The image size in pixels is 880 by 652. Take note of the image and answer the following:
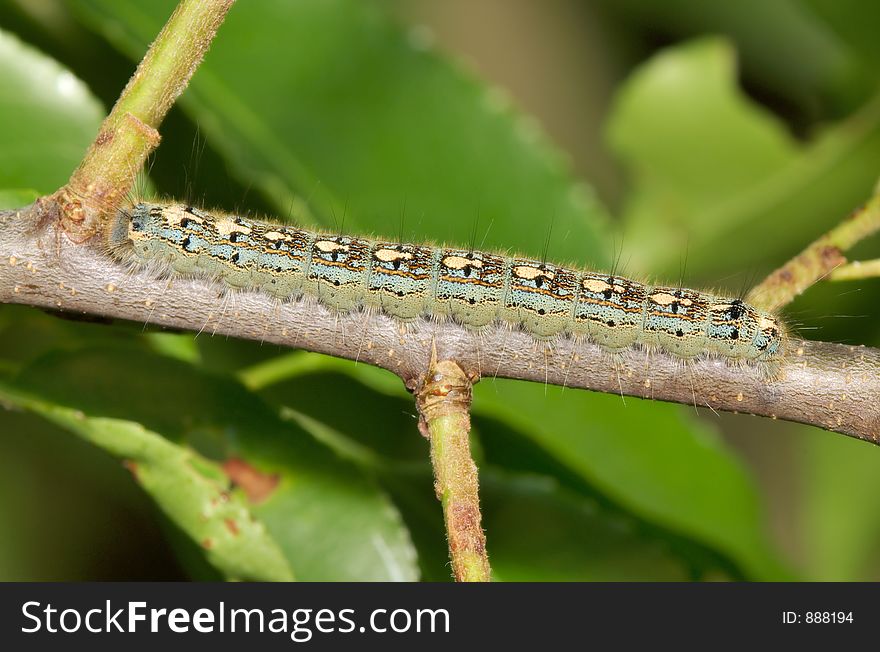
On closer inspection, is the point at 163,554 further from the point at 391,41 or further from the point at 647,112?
the point at 647,112

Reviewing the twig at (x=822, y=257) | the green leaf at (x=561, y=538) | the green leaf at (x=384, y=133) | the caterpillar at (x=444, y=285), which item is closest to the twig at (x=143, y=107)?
the caterpillar at (x=444, y=285)

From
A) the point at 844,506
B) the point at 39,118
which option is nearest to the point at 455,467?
the point at 39,118

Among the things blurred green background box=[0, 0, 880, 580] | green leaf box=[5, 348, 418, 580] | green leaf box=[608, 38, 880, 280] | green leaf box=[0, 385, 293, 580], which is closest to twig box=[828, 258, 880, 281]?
blurred green background box=[0, 0, 880, 580]

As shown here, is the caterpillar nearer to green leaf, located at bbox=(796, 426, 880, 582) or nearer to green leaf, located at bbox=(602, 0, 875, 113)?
green leaf, located at bbox=(796, 426, 880, 582)

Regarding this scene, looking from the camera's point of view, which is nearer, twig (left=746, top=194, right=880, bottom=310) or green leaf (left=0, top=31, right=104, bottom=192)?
twig (left=746, top=194, right=880, bottom=310)

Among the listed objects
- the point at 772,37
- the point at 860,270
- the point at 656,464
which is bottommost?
the point at 656,464

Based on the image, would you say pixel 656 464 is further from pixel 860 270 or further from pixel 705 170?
pixel 705 170
